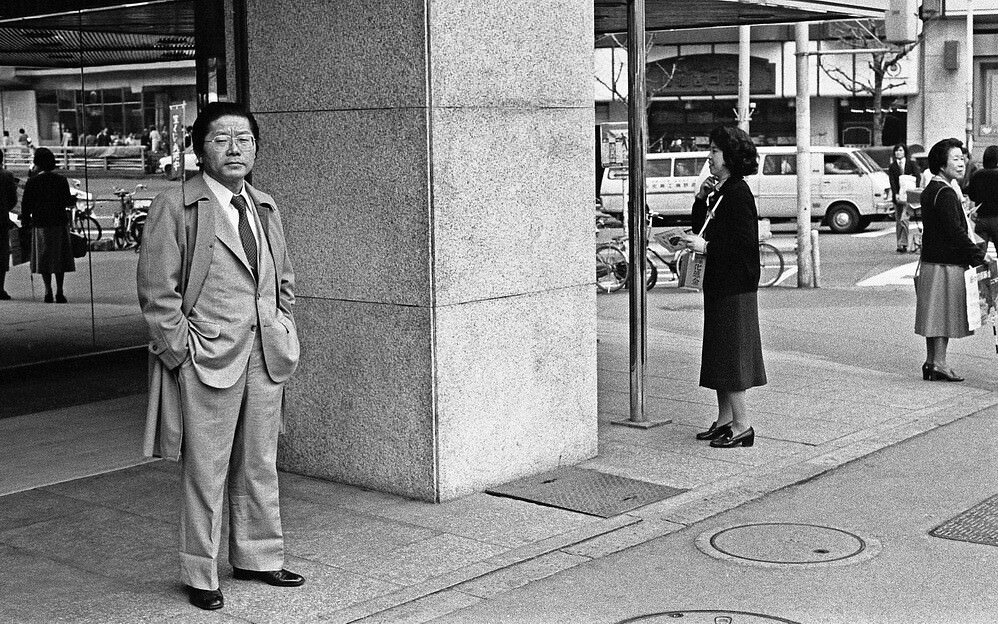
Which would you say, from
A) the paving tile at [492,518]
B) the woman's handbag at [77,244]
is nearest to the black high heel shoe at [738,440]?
the paving tile at [492,518]

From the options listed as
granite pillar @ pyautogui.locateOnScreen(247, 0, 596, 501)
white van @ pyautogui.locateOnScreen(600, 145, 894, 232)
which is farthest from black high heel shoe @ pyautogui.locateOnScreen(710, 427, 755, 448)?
white van @ pyautogui.locateOnScreen(600, 145, 894, 232)

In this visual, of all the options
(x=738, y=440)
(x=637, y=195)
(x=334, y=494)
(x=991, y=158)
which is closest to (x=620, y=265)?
(x=991, y=158)

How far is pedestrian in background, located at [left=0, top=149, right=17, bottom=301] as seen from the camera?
41.7 ft

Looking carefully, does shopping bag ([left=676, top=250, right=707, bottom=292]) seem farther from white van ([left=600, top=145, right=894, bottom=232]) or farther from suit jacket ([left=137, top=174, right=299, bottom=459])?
white van ([left=600, top=145, right=894, bottom=232])

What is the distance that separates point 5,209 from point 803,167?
10.6 metres

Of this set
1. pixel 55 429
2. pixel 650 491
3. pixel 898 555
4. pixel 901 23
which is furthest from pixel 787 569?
pixel 901 23

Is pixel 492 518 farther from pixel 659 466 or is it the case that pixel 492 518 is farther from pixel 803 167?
pixel 803 167

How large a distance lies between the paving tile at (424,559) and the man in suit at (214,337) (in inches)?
25.7

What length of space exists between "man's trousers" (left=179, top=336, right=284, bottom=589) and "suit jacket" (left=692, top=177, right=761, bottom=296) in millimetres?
3427

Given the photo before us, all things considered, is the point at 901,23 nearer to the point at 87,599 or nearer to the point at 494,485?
the point at 494,485

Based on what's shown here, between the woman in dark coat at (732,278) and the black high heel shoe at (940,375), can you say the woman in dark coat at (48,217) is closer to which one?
the woman in dark coat at (732,278)

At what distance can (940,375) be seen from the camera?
10602 mm

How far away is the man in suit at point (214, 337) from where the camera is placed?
5.22 metres

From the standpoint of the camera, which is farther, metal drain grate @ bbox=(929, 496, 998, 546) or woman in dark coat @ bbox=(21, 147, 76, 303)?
woman in dark coat @ bbox=(21, 147, 76, 303)
